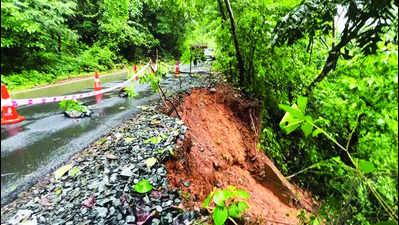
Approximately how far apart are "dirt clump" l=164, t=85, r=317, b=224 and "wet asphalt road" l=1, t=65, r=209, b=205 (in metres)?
1.35

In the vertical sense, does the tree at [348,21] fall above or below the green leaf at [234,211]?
above

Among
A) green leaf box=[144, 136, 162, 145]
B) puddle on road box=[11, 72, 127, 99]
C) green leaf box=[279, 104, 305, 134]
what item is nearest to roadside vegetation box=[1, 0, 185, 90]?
puddle on road box=[11, 72, 127, 99]

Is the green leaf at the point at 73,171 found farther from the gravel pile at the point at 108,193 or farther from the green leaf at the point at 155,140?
the green leaf at the point at 155,140

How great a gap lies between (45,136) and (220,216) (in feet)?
9.80

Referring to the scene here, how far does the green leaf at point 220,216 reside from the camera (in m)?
1.48

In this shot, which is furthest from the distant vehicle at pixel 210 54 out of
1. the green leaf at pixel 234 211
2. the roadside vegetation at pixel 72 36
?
the green leaf at pixel 234 211

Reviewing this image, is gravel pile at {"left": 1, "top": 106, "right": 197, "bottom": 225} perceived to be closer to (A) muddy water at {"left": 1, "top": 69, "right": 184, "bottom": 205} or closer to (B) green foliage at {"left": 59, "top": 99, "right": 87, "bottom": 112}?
(A) muddy water at {"left": 1, "top": 69, "right": 184, "bottom": 205}


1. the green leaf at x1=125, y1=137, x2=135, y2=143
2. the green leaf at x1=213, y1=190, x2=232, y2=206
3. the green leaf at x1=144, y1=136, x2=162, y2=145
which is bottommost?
the green leaf at x1=125, y1=137, x2=135, y2=143

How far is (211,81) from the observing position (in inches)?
257

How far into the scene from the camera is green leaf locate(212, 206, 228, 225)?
1.48 metres

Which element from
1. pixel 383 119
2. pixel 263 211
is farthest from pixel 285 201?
pixel 383 119

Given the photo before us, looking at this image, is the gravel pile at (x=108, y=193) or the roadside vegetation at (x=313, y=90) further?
the roadside vegetation at (x=313, y=90)

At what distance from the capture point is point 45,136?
10.2 ft

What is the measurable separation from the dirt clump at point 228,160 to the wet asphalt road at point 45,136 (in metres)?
1.35
